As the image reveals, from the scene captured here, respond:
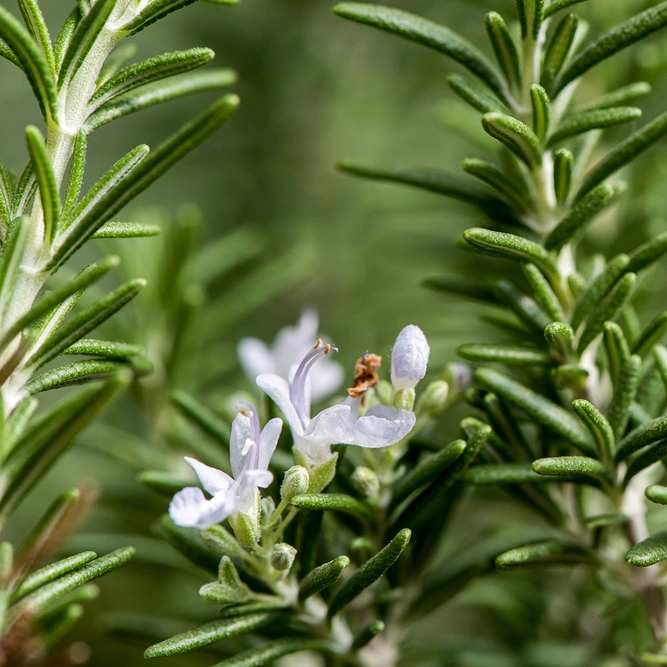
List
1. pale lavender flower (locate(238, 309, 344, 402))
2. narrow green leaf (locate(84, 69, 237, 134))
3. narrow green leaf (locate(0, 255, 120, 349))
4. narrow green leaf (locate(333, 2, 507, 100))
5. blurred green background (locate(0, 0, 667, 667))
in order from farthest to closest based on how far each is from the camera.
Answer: blurred green background (locate(0, 0, 667, 667)) → pale lavender flower (locate(238, 309, 344, 402)) → narrow green leaf (locate(333, 2, 507, 100)) → narrow green leaf (locate(84, 69, 237, 134)) → narrow green leaf (locate(0, 255, 120, 349))

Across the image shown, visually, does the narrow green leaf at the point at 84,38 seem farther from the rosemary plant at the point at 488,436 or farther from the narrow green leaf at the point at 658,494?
the narrow green leaf at the point at 658,494

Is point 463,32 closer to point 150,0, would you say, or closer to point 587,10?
point 587,10

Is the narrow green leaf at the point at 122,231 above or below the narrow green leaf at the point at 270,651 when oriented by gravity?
above

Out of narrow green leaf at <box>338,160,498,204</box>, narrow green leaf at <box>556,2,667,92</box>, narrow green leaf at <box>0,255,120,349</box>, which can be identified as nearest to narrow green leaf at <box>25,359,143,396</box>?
narrow green leaf at <box>0,255,120,349</box>

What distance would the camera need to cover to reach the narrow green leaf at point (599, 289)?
1017mm

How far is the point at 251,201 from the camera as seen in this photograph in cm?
251

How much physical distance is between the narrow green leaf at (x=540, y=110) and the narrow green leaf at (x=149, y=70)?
A: 16.6 inches

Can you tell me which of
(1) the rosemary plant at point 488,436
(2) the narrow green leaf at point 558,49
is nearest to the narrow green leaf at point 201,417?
(1) the rosemary plant at point 488,436

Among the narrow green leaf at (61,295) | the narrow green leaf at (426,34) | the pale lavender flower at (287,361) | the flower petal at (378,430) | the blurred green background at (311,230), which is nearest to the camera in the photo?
the narrow green leaf at (61,295)

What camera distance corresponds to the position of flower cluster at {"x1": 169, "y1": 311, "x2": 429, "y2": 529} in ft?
2.75

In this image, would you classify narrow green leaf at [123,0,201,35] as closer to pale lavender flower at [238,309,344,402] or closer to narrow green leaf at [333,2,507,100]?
narrow green leaf at [333,2,507,100]

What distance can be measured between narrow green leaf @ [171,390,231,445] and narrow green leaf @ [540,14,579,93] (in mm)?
714

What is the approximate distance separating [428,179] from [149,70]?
46 cm

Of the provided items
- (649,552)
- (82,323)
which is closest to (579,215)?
(649,552)
